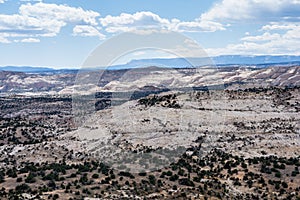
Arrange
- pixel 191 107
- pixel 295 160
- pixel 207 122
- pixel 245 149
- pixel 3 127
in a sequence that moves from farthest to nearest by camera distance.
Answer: pixel 3 127, pixel 191 107, pixel 207 122, pixel 245 149, pixel 295 160

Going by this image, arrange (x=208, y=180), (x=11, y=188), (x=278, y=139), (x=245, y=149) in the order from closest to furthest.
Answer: (x=11, y=188)
(x=208, y=180)
(x=245, y=149)
(x=278, y=139)

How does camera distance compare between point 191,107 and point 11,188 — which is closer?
point 11,188

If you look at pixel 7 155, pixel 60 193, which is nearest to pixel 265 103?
pixel 7 155

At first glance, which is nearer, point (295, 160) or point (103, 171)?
point (103, 171)

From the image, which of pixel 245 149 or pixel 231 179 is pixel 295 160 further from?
pixel 231 179

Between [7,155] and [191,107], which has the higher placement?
[191,107]

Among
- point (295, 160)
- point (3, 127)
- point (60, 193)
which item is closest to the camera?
point (60, 193)

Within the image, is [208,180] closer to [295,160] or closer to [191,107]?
[295,160]

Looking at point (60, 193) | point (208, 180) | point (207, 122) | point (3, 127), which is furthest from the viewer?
point (3, 127)

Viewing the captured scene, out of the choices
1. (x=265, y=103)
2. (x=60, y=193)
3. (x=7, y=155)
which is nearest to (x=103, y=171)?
(x=60, y=193)
